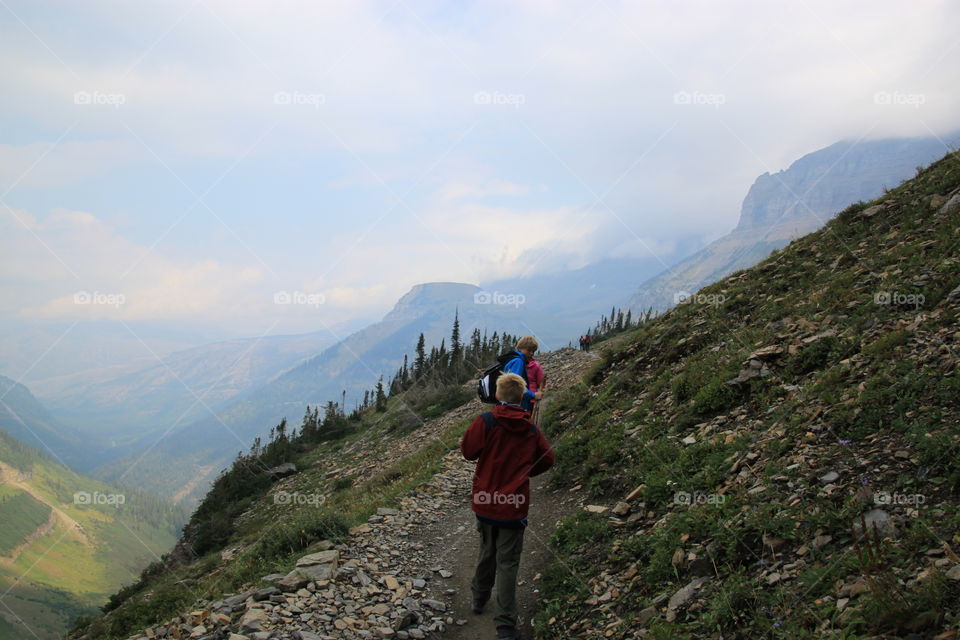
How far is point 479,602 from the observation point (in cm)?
702

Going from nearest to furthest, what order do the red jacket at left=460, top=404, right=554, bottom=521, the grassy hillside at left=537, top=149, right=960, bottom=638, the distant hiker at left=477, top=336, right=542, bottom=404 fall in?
1. the grassy hillside at left=537, top=149, right=960, bottom=638
2. the red jacket at left=460, top=404, right=554, bottom=521
3. the distant hiker at left=477, top=336, right=542, bottom=404

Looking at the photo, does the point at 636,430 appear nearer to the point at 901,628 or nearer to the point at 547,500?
the point at 547,500

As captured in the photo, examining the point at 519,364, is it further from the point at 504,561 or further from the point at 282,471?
the point at 282,471

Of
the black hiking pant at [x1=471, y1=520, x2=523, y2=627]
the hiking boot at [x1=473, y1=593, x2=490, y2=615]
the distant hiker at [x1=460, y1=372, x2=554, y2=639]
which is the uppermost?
the distant hiker at [x1=460, y1=372, x2=554, y2=639]

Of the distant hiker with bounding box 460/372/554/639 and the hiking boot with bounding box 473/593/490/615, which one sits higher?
the distant hiker with bounding box 460/372/554/639

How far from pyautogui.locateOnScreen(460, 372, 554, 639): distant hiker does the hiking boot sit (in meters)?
0.63

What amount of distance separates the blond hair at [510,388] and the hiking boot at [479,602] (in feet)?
9.37

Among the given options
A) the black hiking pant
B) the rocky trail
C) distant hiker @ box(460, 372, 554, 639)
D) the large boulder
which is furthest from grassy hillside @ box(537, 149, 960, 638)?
the large boulder

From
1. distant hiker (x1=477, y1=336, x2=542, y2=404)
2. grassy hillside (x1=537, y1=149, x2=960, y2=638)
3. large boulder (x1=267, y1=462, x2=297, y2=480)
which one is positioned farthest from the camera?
large boulder (x1=267, y1=462, x2=297, y2=480)

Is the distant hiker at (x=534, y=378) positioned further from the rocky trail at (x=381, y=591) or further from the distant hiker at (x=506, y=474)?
the distant hiker at (x=506, y=474)

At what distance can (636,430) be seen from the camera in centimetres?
1077

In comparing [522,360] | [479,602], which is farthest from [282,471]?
[479,602]

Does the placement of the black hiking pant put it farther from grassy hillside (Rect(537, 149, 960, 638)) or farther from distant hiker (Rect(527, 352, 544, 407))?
distant hiker (Rect(527, 352, 544, 407))

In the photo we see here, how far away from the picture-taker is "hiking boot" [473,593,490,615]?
6.98 metres
